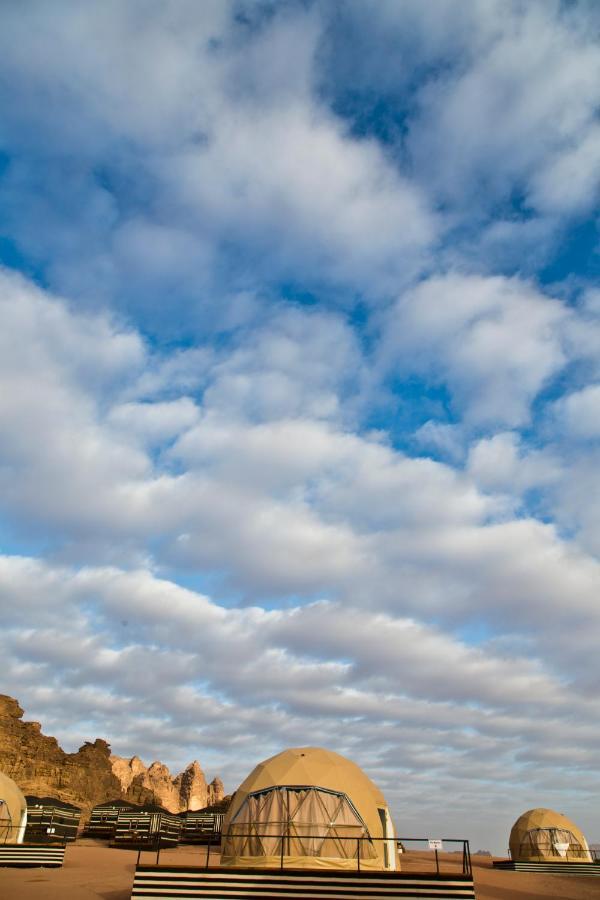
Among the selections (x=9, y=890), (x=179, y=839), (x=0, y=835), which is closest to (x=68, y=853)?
(x=0, y=835)

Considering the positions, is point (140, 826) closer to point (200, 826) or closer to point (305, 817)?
point (200, 826)

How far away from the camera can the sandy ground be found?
65.4ft

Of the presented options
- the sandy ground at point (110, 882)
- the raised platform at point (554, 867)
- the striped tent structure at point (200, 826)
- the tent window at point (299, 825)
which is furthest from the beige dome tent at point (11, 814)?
the raised platform at point (554, 867)

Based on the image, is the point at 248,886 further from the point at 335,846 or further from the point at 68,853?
the point at 68,853

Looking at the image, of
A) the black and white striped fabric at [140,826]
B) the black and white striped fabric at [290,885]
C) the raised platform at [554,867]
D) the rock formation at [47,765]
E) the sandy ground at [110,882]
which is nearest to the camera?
the black and white striped fabric at [290,885]

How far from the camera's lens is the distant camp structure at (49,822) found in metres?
43.5

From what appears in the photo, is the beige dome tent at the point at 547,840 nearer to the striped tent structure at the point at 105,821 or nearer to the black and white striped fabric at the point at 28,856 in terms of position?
the striped tent structure at the point at 105,821

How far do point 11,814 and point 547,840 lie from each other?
A: 3493 centimetres

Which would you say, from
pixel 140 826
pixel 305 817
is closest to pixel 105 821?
pixel 140 826

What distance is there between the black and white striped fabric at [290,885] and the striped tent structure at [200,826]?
134ft

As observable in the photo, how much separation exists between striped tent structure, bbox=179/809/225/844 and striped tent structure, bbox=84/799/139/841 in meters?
4.72

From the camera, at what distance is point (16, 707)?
85.2m

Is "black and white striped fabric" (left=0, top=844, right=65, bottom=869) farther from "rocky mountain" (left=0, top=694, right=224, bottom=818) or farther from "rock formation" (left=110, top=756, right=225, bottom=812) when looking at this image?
"rock formation" (left=110, top=756, right=225, bottom=812)

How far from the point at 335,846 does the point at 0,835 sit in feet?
66.4
